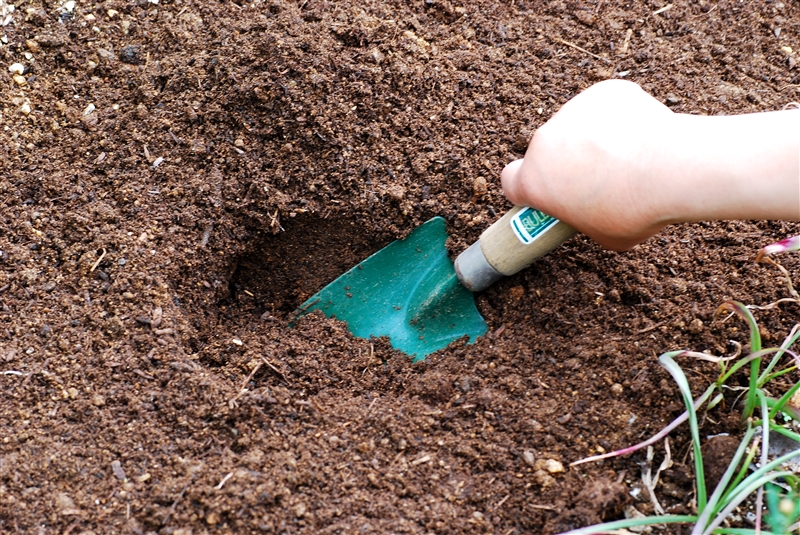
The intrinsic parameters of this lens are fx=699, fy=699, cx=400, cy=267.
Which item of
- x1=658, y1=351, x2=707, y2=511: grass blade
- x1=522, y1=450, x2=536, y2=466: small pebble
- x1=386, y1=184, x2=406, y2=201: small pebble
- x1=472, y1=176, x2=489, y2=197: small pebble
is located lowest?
x1=522, y1=450, x2=536, y2=466: small pebble

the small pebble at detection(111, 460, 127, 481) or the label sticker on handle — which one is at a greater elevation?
the label sticker on handle

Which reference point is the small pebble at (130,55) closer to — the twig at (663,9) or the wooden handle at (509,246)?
the wooden handle at (509,246)

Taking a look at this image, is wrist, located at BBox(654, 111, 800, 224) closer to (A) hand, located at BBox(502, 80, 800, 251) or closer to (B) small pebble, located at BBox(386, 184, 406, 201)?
(A) hand, located at BBox(502, 80, 800, 251)

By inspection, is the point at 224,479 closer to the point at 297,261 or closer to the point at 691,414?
the point at 297,261

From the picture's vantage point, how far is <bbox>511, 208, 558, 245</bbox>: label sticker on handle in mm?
1589

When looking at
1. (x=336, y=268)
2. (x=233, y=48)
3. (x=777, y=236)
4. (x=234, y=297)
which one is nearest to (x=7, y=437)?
(x=234, y=297)

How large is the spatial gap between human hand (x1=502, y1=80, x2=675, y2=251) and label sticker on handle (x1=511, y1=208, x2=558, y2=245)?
0.11ft

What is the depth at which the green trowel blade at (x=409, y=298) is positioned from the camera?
72.9 inches

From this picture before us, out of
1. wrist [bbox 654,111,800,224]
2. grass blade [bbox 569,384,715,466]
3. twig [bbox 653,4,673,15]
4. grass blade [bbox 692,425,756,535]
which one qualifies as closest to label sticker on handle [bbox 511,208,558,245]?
wrist [bbox 654,111,800,224]

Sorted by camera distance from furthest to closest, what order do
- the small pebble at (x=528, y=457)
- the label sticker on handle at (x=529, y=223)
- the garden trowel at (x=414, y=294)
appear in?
1. the garden trowel at (x=414, y=294)
2. the label sticker on handle at (x=529, y=223)
3. the small pebble at (x=528, y=457)

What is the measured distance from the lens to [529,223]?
1604mm

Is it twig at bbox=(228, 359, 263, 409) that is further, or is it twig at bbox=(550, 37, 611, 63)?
twig at bbox=(550, 37, 611, 63)

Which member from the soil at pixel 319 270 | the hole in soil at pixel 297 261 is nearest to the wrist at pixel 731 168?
the soil at pixel 319 270

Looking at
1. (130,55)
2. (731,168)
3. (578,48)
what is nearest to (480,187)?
(578,48)
